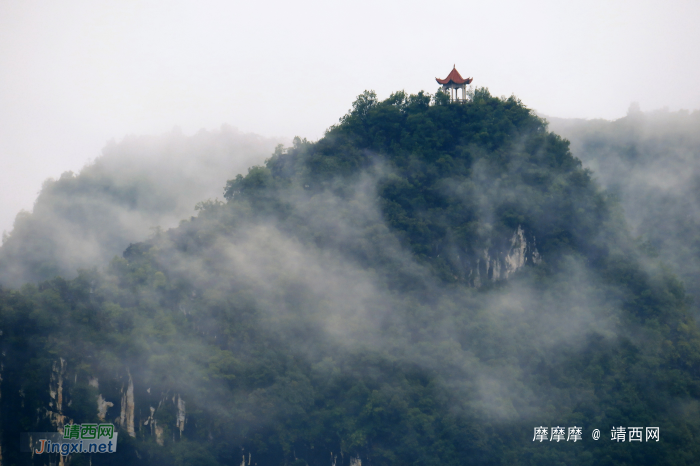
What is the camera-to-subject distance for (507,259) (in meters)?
30.3

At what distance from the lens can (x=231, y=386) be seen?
26078 millimetres

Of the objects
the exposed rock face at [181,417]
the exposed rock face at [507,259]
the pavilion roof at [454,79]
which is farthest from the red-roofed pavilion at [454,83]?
the exposed rock face at [181,417]

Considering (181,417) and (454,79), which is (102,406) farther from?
(454,79)

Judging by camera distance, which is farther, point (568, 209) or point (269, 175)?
point (269, 175)

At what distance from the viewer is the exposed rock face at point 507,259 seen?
99.4 feet

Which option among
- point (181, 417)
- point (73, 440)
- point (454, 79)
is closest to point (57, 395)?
point (73, 440)

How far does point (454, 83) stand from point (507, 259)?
965 cm

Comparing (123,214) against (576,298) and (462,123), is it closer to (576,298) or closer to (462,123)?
(462,123)

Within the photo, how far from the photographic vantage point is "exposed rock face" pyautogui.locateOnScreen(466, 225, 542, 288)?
30.3 meters

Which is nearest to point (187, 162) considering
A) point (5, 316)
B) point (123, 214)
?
point (123, 214)

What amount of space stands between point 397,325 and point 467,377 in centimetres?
385

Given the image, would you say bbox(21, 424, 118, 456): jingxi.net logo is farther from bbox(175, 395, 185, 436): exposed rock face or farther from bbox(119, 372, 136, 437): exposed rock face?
bbox(175, 395, 185, 436): exposed rock face

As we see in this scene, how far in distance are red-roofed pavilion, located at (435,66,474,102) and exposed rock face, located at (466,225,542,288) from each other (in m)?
7.95

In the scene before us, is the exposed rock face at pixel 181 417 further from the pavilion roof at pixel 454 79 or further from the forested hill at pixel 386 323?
the pavilion roof at pixel 454 79
